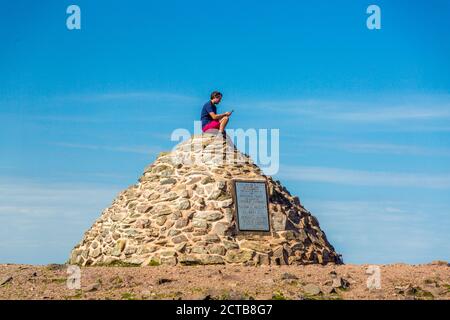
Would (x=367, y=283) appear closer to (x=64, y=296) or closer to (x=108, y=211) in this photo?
(x=64, y=296)

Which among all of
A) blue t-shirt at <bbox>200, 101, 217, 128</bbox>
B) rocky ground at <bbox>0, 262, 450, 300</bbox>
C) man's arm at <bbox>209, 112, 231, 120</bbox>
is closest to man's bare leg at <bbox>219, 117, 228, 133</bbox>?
man's arm at <bbox>209, 112, 231, 120</bbox>

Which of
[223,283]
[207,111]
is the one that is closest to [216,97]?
[207,111]

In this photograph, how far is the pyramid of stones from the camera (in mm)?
18594

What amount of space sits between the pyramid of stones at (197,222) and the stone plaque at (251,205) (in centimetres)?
18

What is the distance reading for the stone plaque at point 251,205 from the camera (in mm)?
19281

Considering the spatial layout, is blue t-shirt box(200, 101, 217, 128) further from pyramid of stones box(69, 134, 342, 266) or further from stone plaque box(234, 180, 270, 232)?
stone plaque box(234, 180, 270, 232)

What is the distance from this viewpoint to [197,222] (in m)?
19.1

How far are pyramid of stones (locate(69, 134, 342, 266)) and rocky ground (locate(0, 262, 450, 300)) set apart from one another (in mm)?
1064
